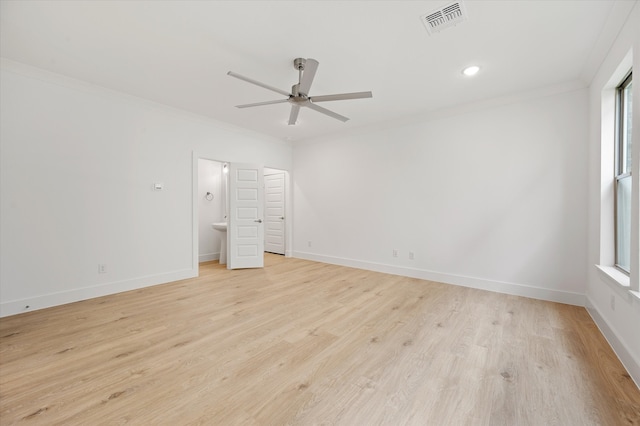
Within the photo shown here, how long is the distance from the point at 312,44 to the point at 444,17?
3.83 feet

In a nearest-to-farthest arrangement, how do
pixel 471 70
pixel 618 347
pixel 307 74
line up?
pixel 618 347 → pixel 307 74 → pixel 471 70

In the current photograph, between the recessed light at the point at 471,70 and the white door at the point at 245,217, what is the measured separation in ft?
12.6

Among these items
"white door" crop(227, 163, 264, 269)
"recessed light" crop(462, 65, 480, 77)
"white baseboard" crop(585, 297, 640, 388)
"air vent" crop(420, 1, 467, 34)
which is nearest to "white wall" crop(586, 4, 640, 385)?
"white baseboard" crop(585, 297, 640, 388)

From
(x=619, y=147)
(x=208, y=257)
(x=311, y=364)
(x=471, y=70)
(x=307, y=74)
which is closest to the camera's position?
(x=311, y=364)

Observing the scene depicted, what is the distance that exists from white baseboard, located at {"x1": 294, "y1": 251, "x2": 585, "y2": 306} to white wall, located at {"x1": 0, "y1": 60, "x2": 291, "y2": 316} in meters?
3.22

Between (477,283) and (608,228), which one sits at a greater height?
(608,228)

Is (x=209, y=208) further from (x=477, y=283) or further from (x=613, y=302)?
(x=613, y=302)

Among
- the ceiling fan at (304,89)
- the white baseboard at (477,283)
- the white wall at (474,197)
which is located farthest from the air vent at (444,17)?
the white baseboard at (477,283)

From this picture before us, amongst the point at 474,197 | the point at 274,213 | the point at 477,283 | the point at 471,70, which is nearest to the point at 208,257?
the point at 274,213

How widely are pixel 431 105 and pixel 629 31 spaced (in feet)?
7.01

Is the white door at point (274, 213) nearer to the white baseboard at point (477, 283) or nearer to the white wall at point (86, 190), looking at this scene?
the white baseboard at point (477, 283)

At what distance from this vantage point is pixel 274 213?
703cm

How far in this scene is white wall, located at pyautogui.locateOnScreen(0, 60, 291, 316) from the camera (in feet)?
9.71

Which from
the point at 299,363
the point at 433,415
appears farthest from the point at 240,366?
the point at 433,415
